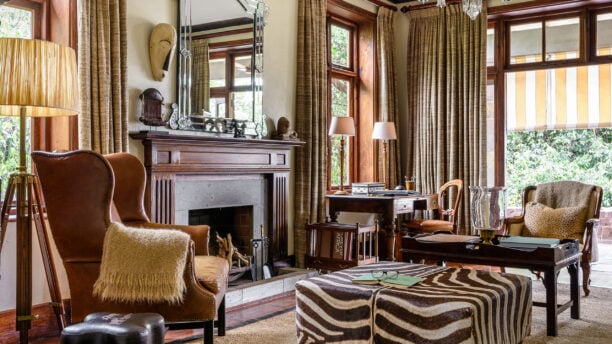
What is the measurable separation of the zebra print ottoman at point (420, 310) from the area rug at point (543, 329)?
0.45m

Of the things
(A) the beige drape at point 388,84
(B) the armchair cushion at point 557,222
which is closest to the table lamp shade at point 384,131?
(A) the beige drape at point 388,84

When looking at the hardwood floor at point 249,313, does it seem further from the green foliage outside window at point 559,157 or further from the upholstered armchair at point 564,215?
the green foliage outside window at point 559,157

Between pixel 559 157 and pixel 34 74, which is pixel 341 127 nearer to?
pixel 559 157

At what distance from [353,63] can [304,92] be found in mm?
1454

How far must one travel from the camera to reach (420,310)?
2.45m

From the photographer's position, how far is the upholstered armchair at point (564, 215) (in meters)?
4.29

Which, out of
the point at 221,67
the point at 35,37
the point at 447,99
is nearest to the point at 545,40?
the point at 447,99

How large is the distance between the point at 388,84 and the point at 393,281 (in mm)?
3962

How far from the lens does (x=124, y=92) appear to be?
142 inches

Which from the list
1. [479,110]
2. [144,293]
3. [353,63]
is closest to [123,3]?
[144,293]

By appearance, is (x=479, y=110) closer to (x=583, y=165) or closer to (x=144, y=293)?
(x=583, y=165)

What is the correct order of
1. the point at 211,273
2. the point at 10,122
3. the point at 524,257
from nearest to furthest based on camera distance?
the point at 211,273 → the point at 524,257 → the point at 10,122

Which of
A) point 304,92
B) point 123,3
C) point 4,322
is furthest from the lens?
point 304,92

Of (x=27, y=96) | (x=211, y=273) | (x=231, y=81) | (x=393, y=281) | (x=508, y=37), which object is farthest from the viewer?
(x=508, y=37)
